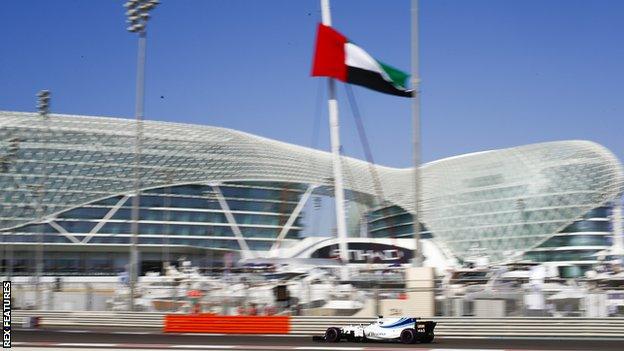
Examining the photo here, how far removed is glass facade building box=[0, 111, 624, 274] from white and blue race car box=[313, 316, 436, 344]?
72.2 metres

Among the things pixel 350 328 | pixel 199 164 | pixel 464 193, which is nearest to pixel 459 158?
pixel 464 193

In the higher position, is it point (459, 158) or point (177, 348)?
point (459, 158)

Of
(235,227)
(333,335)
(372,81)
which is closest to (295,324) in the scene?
(333,335)

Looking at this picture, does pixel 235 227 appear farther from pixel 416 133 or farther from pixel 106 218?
pixel 416 133

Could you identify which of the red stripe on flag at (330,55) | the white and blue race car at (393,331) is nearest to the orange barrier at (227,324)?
the white and blue race car at (393,331)

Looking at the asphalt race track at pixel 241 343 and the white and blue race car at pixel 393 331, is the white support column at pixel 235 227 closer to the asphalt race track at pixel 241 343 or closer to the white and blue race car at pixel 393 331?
the asphalt race track at pixel 241 343

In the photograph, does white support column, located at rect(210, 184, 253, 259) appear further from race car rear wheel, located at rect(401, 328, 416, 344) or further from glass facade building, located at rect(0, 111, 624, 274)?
race car rear wheel, located at rect(401, 328, 416, 344)

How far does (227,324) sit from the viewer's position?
79.9 ft

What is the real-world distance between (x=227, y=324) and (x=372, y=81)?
10.7 meters

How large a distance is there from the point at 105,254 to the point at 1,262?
10.8 meters

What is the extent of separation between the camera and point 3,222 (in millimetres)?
92250

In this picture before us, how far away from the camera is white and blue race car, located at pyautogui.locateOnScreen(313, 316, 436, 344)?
19359 millimetres

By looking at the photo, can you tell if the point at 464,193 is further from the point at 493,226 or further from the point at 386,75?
the point at 386,75

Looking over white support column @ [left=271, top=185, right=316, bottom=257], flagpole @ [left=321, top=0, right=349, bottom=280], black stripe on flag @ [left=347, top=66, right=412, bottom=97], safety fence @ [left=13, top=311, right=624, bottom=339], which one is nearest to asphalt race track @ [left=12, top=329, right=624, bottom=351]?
safety fence @ [left=13, top=311, right=624, bottom=339]
